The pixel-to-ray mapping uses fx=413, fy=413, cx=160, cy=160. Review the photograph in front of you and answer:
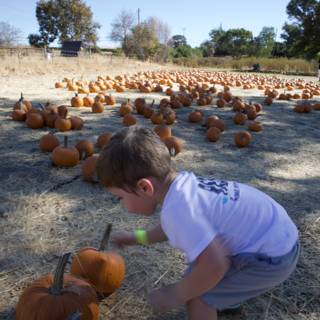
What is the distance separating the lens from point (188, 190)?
1773 mm

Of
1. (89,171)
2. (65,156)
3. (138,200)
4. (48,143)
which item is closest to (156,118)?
(48,143)

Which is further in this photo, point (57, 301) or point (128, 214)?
point (128, 214)

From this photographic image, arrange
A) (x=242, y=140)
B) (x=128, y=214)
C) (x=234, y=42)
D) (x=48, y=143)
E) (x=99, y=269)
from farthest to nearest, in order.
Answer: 1. (x=234, y=42)
2. (x=242, y=140)
3. (x=48, y=143)
4. (x=128, y=214)
5. (x=99, y=269)

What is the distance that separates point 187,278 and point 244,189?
53 centimetres

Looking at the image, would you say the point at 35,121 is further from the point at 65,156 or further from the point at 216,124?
the point at 216,124

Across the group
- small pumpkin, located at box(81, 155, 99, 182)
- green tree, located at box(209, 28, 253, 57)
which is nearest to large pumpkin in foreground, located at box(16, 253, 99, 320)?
small pumpkin, located at box(81, 155, 99, 182)

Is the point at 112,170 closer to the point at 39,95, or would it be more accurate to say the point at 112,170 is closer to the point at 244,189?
the point at 244,189

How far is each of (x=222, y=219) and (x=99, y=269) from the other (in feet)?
3.06

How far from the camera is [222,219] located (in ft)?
5.84

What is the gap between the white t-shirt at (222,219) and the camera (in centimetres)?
169

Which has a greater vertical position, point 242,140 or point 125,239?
point 125,239

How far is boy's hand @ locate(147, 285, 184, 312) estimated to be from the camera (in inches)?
71.6

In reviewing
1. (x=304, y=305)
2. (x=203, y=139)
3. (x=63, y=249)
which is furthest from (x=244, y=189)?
(x=203, y=139)

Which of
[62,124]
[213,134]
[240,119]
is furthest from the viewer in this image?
[240,119]
